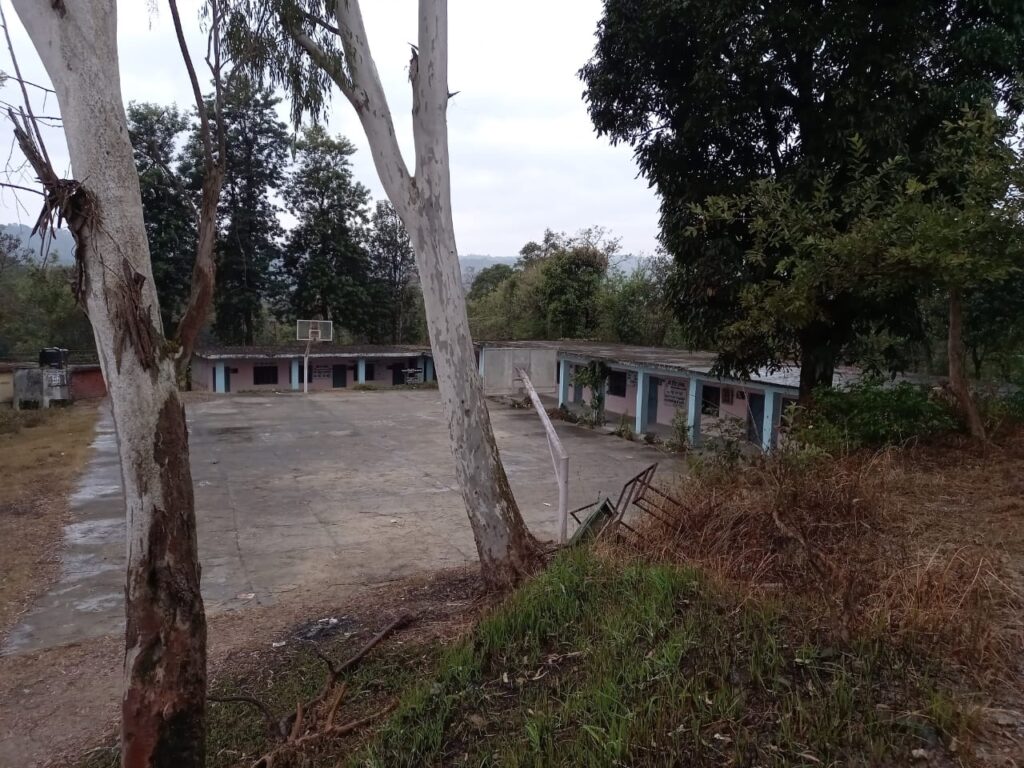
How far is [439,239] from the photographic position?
218 inches

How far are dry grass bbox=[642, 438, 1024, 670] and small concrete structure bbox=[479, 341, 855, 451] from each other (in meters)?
5.17

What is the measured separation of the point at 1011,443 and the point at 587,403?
1635cm

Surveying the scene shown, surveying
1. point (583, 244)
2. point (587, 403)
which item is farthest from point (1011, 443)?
point (583, 244)

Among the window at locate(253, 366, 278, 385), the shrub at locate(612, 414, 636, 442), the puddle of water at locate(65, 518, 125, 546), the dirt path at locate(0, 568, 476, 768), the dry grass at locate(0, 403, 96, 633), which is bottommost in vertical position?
the puddle of water at locate(65, 518, 125, 546)

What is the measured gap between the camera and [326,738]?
12.0ft

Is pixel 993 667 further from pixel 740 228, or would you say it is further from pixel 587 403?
pixel 587 403

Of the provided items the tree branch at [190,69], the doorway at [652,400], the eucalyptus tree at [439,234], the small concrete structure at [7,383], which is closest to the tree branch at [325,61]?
the eucalyptus tree at [439,234]

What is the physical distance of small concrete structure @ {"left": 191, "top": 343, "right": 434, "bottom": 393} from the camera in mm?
29594

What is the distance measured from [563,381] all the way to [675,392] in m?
4.39

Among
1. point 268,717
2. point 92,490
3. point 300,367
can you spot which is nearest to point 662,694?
point 268,717

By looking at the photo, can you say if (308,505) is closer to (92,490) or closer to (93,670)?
(92,490)

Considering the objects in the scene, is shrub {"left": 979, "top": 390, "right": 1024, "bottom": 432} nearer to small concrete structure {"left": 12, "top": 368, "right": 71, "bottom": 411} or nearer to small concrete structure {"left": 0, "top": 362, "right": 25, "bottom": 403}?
small concrete structure {"left": 12, "top": 368, "right": 71, "bottom": 411}

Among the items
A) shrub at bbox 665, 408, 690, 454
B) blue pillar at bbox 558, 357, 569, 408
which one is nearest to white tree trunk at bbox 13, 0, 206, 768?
shrub at bbox 665, 408, 690, 454

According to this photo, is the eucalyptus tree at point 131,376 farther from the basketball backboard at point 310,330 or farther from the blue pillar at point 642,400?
the basketball backboard at point 310,330
